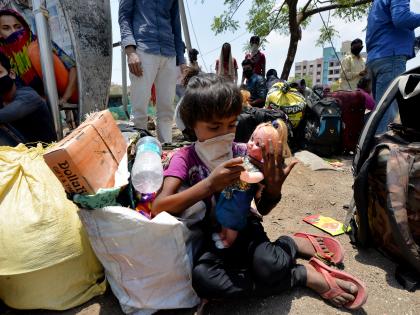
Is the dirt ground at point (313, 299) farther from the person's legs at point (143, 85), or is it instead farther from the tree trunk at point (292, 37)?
the tree trunk at point (292, 37)

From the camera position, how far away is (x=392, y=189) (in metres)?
1.32

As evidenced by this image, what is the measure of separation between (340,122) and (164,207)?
10.6 feet

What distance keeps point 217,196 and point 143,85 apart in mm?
1697

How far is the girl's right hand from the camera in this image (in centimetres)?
110

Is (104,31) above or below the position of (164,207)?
above

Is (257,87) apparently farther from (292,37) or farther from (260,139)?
(260,139)

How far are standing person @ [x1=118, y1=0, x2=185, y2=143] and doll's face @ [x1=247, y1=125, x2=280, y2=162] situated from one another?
67.7 inches

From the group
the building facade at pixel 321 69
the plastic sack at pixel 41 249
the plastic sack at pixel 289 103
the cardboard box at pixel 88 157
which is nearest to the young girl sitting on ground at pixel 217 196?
the cardboard box at pixel 88 157

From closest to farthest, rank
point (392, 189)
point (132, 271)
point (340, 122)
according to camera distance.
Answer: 1. point (132, 271)
2. point (392, 189)
3. point (340, 122)

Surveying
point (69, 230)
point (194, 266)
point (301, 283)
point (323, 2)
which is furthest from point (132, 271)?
point (323, 2)

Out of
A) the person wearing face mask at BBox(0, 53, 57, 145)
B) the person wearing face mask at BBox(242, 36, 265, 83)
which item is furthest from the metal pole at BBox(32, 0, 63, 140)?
the person wearing face mask at BBox(242, 36, 265, 83)

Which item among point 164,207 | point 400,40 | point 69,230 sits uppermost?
point 400,40

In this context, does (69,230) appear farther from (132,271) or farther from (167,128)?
(167,128)

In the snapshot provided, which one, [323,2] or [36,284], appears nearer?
[36,284]
